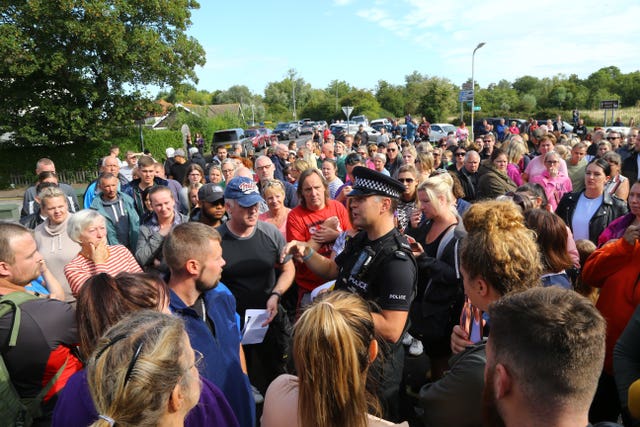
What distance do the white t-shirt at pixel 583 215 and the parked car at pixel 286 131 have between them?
3433 cm

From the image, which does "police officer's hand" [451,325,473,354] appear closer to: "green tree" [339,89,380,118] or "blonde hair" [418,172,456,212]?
"blonde hair" [418,172,456,212]

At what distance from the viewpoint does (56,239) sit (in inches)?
162

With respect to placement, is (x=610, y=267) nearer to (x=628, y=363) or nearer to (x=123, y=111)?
(x=628, y=363)

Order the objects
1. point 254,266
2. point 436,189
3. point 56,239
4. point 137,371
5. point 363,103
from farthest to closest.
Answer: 1. point 363,103
2. point 56,239
3. point 436,189
4. point 254,266
5. point 137,371

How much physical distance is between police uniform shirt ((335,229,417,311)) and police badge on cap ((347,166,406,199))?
262mm

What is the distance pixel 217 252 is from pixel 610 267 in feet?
8.22

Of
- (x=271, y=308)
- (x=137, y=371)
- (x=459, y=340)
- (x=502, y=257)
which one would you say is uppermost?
(x=502, y=257)

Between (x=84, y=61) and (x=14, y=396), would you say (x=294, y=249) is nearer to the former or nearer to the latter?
(x=14, y=396)

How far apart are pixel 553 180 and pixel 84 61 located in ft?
74.5

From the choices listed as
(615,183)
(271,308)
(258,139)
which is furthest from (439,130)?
(271,308)

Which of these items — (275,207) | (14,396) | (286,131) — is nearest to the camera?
(14,396)

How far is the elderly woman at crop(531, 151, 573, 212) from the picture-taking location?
20.0 ft

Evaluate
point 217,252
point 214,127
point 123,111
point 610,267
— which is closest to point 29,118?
point 123,111

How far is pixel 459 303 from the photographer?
3.15 metres
